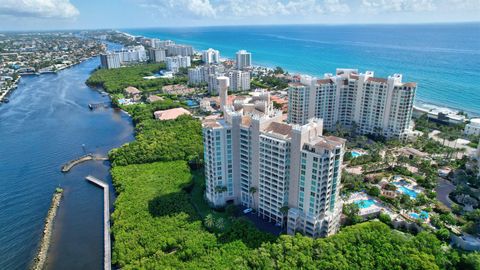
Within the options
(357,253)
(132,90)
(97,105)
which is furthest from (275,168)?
(132,90)

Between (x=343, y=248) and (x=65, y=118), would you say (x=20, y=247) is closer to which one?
(x=343, y=248)

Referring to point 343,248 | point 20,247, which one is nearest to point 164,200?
point 20,247

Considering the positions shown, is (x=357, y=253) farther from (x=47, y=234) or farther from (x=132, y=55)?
(x=132, y=55)

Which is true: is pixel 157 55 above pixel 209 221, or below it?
above

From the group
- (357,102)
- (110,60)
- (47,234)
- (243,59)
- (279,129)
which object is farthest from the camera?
(110,60)

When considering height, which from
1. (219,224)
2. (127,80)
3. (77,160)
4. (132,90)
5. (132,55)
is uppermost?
(132,55)

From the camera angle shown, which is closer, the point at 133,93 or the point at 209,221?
the point at 209,221

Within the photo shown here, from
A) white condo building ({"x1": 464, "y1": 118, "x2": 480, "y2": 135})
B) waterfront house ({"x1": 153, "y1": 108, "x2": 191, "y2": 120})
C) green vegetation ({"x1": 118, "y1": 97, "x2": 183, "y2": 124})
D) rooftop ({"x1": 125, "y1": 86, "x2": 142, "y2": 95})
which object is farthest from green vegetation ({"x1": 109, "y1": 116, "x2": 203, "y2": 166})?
white condo building ({"x1": 464, "y1": 118, "x2": 480, "y2": 135})

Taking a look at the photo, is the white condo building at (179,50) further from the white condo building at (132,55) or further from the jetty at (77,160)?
the jetty at (77,160)
